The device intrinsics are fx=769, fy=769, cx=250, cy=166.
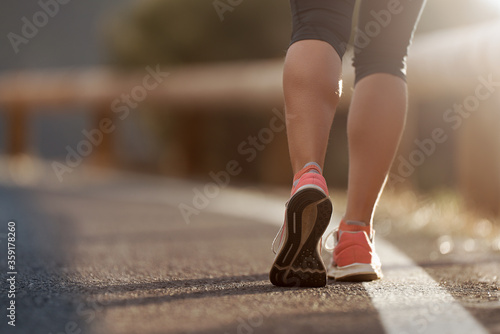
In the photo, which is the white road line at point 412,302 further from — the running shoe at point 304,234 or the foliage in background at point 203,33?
the foliage in background at point 203,33

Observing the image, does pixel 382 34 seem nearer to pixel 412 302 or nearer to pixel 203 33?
pixel 412 302

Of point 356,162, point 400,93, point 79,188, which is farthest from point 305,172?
point 79,188

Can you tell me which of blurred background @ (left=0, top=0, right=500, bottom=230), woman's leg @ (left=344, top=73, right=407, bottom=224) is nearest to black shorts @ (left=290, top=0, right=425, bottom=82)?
woman's leg @ (left=344, top=73, right=407, bottom=224)

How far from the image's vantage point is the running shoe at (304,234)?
1.89 meters

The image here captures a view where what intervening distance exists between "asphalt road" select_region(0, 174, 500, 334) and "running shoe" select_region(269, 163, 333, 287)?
1.7 inches

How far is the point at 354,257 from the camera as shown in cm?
216

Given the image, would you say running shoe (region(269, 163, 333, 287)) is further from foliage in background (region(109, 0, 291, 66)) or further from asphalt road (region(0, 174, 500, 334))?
foliage in background (region(109, 0, 291, 66))

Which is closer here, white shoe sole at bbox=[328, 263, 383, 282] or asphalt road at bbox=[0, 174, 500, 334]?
asphalt road at bbox=[0, 174, 500, 334]

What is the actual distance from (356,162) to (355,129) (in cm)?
10

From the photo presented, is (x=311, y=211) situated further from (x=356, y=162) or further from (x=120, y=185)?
Result: (x=120, y=185)

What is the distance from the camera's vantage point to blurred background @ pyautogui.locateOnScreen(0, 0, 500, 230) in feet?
13.1

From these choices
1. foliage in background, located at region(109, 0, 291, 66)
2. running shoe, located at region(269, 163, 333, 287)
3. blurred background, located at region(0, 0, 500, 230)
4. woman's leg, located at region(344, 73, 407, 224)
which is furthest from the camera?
foliage in background, located at region(109, 0, 291, 66)

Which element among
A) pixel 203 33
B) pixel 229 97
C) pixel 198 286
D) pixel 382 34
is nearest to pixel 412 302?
pixel 198 286

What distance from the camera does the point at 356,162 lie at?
231 centimetres
